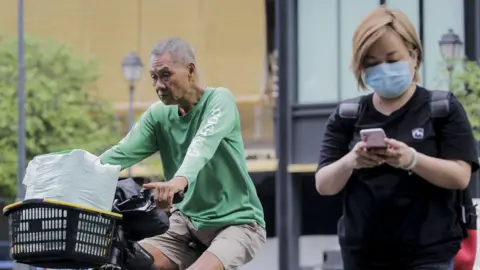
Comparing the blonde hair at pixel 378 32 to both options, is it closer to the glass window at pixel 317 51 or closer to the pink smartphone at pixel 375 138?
the pink smartphone at pixel 375 138

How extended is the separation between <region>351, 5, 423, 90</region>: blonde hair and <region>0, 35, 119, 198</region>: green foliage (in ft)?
83.8

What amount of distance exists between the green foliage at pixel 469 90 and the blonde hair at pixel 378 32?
15.1 metres

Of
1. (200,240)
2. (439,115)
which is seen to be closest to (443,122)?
(439,115)

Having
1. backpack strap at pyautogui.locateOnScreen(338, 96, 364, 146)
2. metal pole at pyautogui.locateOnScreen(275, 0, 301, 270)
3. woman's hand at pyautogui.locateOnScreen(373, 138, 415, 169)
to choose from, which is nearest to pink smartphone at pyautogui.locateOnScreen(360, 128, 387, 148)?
woman's hand at pyautogui.locateOnScreen(373, 138, 415, 169)

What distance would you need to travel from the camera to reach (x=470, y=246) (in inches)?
179

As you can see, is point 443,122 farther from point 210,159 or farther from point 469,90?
point 469,90

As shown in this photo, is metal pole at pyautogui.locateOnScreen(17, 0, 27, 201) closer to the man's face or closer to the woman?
the man's face

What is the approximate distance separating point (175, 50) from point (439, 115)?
1.25 meters

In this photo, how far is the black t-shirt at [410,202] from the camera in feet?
14.1

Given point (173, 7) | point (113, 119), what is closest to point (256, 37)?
point (173, 7)

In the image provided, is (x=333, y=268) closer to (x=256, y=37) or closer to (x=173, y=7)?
(x=256, y=37)

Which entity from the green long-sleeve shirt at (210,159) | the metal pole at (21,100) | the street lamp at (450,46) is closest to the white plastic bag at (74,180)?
the green long-sleeve shirt at (210,159)

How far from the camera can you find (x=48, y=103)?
30062mm

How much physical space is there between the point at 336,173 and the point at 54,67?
26.6 m
